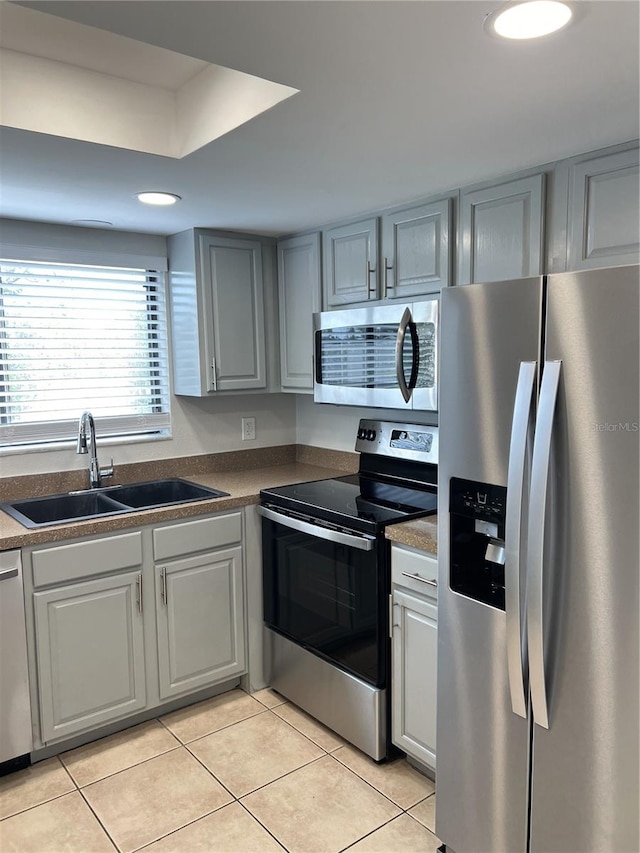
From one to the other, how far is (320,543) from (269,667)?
769 millimetres

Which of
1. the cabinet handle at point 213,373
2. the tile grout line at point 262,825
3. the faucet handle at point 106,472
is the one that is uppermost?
the cabinet handle at point 213,373

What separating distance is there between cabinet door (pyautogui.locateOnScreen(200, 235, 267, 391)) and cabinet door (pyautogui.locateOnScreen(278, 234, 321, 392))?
11 centimetres

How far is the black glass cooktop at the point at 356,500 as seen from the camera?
7.72 ft

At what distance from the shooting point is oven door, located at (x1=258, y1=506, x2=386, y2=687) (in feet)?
7.57

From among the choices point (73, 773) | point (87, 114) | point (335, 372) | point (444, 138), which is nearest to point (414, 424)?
point (335, 372)

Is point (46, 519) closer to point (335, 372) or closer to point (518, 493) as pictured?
point (335, 372)

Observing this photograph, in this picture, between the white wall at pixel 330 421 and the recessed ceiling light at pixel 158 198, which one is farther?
the white wall at pixel 330 421

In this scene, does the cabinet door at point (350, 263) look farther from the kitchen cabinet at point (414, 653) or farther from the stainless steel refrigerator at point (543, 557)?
the kitchen cabinet at point (414, 653)

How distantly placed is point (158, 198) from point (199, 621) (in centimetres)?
172

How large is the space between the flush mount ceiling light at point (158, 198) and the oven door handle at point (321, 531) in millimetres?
1304

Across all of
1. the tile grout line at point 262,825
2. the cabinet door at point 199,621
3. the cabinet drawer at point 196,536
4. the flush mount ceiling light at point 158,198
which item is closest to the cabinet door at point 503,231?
the flush mount ceiling light at point 158,198

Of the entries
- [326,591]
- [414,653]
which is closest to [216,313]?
[326,591]

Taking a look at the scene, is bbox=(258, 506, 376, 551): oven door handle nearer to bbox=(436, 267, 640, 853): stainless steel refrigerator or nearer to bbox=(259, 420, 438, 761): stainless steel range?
bbox=(259, 420, 438, 761): stainless steel range

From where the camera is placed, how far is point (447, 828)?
1875 mm
